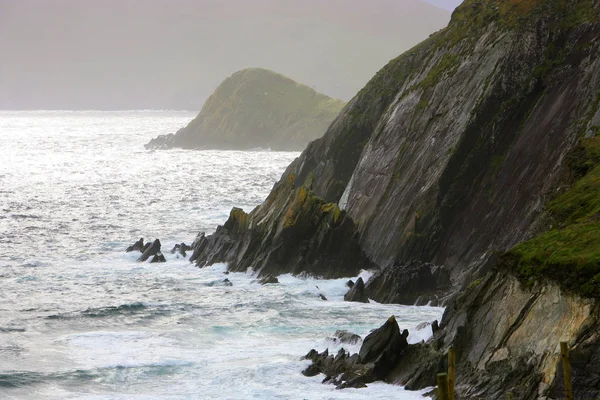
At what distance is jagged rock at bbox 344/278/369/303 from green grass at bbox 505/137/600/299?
37.1 feet

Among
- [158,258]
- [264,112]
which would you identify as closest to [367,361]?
[158,258]

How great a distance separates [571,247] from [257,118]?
13527 centimetres

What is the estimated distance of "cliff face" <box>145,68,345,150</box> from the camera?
15350 cm

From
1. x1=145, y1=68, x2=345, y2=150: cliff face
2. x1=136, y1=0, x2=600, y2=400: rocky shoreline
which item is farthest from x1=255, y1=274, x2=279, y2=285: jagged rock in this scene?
x1=145, y1=68, x2=345, y2=150: cliff face

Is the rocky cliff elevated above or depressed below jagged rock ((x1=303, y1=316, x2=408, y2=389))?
above

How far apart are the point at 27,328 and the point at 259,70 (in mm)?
141544

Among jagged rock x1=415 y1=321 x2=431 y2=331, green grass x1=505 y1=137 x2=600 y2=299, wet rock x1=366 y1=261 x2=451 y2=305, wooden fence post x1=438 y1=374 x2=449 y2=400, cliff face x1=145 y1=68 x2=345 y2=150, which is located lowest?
jagged rock x1=415 y1=321 x2=431 y2=331

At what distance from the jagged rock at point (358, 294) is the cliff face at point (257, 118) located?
108 m

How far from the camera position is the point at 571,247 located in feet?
82.4

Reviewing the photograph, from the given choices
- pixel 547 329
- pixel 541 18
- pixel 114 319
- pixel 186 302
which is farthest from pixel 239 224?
pixel 547 329

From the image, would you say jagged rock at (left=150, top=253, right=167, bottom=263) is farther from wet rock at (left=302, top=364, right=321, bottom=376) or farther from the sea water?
wet rock at (left=302, top=364, right=321, bottom=376)

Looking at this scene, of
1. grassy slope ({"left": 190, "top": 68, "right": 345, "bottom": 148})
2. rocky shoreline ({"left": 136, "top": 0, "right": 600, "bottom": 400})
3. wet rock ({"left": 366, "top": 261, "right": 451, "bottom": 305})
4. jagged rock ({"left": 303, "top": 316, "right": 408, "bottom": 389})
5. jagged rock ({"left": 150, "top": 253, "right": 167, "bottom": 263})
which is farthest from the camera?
grassy slope ({"left": 190, "top": 68, "right": 345, "bottom": 148})

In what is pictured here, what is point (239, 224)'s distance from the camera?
5341cm

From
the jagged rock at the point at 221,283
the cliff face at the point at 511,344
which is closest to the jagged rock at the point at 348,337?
the cliff face at the point at 511,344
